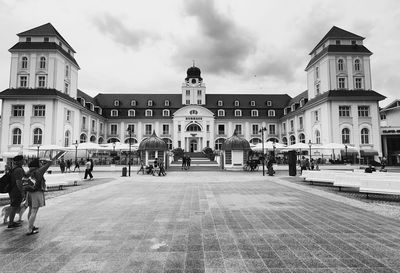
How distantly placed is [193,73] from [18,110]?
4038 centimetres

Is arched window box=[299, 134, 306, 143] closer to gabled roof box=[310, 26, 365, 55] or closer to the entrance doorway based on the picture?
gabled roof box=[310, 26, 365, 55]

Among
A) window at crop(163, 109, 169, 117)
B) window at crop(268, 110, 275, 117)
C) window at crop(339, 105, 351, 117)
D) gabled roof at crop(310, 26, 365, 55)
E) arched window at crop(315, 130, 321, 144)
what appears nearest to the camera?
window at crop(339, 105, 351, 117)

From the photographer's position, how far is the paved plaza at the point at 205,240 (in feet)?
14.4

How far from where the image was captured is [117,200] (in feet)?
35.6

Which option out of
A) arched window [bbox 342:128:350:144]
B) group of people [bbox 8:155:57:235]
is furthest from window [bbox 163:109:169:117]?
group of people [bbox 8:155:57:235]

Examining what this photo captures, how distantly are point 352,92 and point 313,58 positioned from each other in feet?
34.3

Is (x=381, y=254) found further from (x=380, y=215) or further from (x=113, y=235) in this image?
(x=113, y=235)

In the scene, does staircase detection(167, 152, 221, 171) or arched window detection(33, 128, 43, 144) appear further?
arched window detection(33, 128, 43, 144)

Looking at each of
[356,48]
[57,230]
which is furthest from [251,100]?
[57,230]

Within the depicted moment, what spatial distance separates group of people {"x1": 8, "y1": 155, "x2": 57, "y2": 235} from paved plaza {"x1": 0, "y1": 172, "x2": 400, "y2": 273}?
43cm

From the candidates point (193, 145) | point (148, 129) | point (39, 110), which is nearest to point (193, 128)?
point (193, 145)

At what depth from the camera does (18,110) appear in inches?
1603

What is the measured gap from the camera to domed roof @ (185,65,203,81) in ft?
220

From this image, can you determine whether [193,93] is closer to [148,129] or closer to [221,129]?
[221,129]
